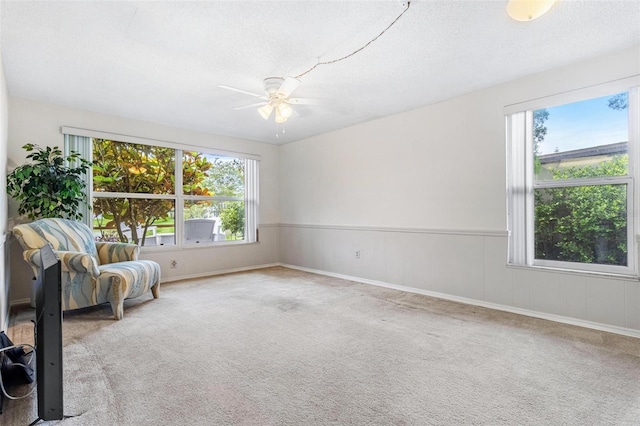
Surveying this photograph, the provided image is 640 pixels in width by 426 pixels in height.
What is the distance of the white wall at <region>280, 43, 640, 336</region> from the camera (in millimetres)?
2898

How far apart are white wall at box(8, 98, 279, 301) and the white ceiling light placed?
447cm

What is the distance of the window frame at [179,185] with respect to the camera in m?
4.07

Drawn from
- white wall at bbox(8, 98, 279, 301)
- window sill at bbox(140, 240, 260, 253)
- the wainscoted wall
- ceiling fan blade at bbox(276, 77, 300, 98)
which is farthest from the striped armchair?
the wainscoted wall

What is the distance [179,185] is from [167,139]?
2.28 ft

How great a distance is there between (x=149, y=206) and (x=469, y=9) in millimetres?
4535

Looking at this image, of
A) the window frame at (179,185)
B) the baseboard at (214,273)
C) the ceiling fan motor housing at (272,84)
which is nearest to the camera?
the ceiling fan motor housing at (272,84)

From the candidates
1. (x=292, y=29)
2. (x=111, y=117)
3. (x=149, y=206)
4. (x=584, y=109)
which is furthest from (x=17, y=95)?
(x=584, y=109)

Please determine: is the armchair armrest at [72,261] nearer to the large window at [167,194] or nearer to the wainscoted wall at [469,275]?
the large window at [167,194]

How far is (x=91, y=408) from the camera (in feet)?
5.50

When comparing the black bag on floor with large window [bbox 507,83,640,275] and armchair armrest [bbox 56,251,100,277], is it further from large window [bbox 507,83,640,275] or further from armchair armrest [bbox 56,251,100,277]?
large window [bbox 507,83,640,275]

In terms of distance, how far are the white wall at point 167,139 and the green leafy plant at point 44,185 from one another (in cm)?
24

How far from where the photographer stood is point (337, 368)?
6.87 ft

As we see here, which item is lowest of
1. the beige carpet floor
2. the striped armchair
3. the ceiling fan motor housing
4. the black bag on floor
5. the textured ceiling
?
the beige carpet floor

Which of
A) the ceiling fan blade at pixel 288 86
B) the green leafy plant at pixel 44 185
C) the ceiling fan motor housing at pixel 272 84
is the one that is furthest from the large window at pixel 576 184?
the green leafy plant at pixel 44 185
